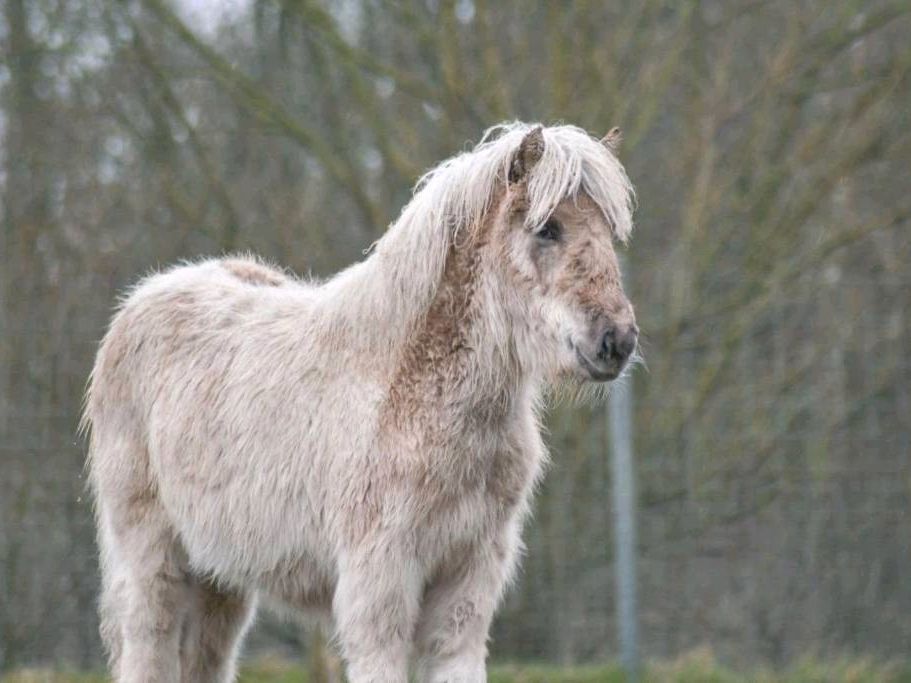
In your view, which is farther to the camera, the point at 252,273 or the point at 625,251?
the point at 625,251

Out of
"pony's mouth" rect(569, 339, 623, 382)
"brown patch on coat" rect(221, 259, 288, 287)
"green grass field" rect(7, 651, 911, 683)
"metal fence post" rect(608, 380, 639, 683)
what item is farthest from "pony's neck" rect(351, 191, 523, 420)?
"green grass field" rect(7, 651, 911, 683)

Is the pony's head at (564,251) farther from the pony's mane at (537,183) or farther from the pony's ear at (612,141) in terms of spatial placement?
the pony's ear at (612,141)

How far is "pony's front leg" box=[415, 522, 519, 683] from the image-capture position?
424cm

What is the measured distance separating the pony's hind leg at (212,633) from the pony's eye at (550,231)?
6.21 feet

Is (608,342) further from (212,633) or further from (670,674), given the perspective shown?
(670,674)

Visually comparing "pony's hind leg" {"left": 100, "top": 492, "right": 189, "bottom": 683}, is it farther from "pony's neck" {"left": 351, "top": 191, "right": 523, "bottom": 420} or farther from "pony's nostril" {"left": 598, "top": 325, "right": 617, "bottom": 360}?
"pony's nostril" {"left": 598, "top": 325, "right": 617, "bottom": 360}

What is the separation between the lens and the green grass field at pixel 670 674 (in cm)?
729

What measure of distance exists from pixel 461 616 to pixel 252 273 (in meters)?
1.80

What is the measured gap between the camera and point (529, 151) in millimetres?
4180

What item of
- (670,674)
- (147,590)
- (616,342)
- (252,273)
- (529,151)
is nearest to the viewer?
(616,342)

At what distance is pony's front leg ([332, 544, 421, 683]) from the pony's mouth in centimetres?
76

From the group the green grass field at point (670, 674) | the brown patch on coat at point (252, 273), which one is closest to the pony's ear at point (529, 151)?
the brown patch on coat at point (252, 273)

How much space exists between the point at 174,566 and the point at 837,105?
→ 236 inches

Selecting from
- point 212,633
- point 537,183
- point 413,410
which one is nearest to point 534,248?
point 537,183
